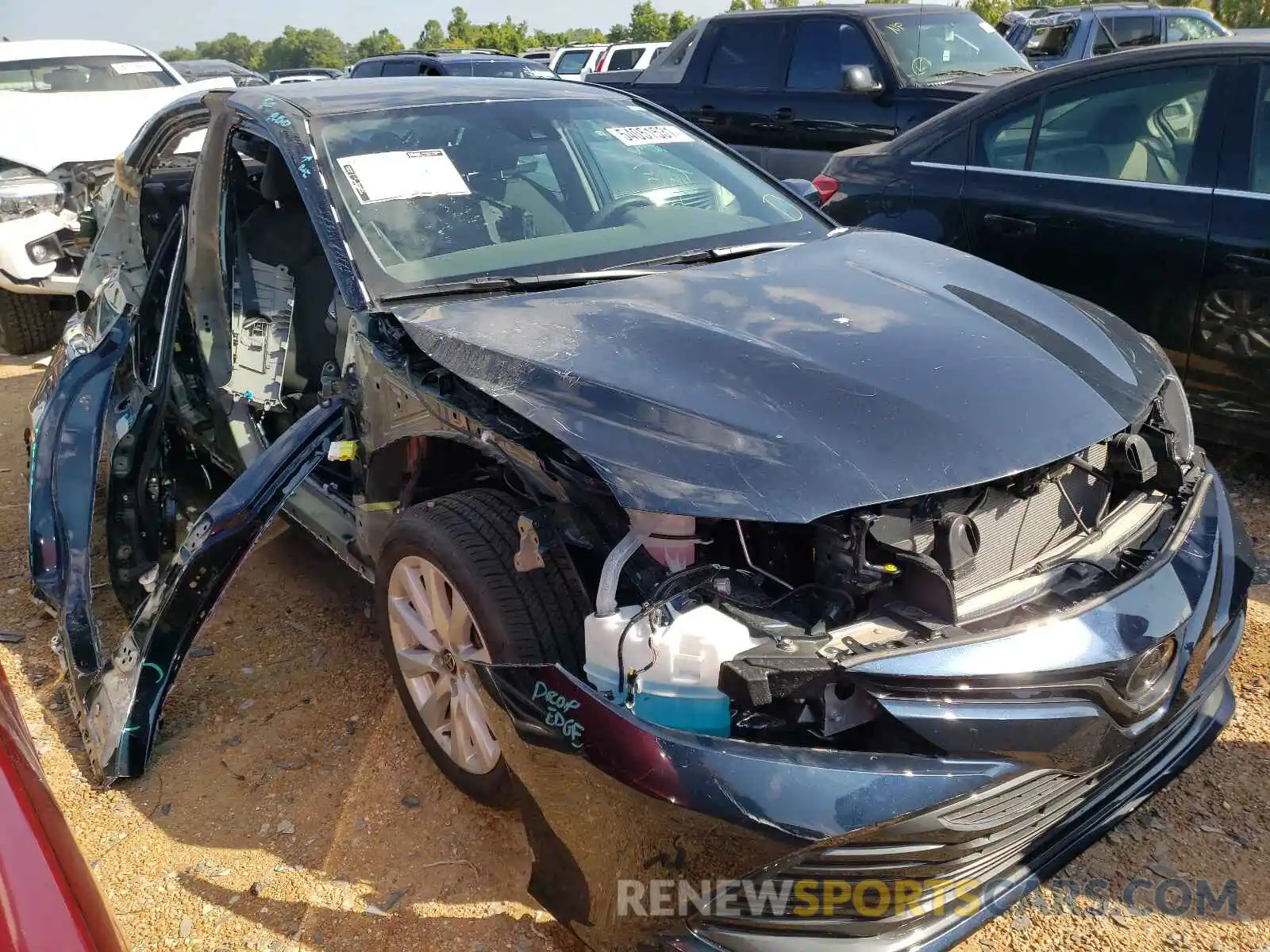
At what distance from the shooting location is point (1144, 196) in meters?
3.77

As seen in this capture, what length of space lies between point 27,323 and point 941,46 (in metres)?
6.47

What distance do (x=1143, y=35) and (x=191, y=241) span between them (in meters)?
10.2

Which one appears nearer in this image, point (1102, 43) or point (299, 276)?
point (299, 276)

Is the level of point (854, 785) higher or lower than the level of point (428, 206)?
lower

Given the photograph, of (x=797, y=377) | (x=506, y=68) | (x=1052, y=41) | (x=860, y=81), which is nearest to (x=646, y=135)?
(x=797, y=377)

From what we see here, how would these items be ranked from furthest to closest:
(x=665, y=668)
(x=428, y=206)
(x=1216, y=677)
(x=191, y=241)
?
(x=191, y=241) → (x=428, y=206) → (x=1216, y=677) → (x=665, y=668)

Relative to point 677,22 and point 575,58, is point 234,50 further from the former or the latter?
point 575,58

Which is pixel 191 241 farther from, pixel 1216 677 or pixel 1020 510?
pixel 1216 677

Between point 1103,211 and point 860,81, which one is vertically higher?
point 860,81

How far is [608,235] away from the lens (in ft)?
9.45

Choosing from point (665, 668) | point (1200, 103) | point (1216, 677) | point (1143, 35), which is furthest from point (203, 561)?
point (1143, 35)

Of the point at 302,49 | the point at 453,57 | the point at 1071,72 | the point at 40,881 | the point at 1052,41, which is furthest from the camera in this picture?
the point at 302,49

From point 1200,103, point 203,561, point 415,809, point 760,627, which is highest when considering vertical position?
point 1200,103

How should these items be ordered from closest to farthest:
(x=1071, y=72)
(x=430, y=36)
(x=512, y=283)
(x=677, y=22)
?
(x=512, y=283)
(x=1071, y=72)
(x=677, y=22)
(x=430, y=36)
